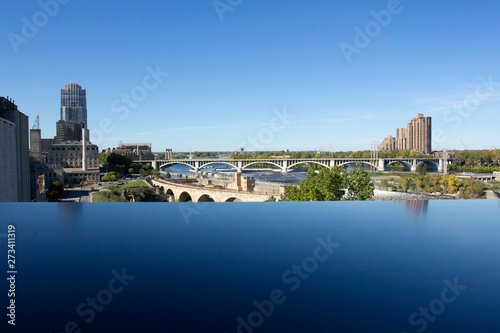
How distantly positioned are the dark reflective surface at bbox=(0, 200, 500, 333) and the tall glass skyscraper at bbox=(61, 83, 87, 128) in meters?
24.9

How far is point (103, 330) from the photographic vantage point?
1499 millimetres

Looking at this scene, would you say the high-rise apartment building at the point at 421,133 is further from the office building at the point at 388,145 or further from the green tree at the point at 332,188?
the green tree at the point at 332,188

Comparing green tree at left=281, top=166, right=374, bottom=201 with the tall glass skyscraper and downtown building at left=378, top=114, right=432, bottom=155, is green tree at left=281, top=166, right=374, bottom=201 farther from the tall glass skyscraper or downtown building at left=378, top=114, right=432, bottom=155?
the tall glass skyscraper

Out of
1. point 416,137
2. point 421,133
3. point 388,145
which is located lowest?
point 388,145

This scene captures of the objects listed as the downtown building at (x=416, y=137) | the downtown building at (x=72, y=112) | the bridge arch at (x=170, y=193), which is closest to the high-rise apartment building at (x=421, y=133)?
the downtown building at (x=416, y=137)

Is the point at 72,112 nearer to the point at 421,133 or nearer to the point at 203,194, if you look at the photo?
the point at 203,194

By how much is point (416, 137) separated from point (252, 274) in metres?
14.7

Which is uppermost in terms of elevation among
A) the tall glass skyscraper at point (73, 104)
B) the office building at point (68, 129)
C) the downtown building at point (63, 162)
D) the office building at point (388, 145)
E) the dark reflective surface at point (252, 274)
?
the tall glass skyscraper at point (73, 104)

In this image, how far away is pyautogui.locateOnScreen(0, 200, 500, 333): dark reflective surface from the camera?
1.60 metres

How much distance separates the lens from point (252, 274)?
2.11m

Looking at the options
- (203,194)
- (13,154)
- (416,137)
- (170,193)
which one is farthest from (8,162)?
(416,137)

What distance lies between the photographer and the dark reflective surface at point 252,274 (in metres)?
1.60

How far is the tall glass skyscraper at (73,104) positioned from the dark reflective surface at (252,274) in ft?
81.6

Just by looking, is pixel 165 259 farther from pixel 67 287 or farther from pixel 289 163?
pixel 289 163
